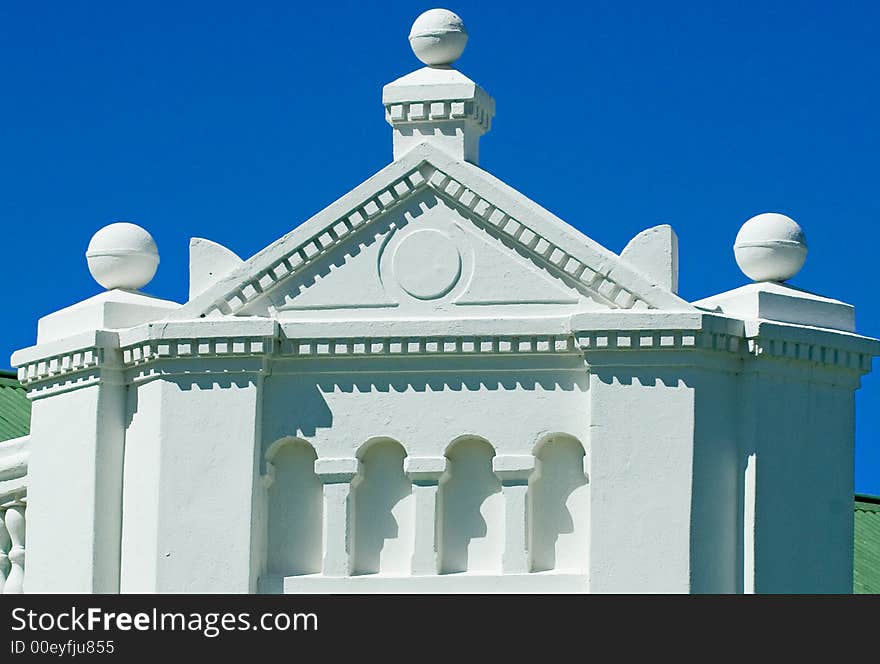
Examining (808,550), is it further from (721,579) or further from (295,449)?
(295,449)

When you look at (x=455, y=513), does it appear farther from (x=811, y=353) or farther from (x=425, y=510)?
(x=811, y=353)

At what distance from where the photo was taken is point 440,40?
21.7 metres

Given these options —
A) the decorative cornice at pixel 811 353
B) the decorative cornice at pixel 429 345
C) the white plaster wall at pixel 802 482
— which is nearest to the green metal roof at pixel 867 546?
the white plaster wall at pixel 802 482

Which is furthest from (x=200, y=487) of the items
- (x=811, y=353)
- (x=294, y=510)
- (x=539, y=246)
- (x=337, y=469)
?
(x=811, y=353)

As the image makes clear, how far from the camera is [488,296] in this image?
2092cm

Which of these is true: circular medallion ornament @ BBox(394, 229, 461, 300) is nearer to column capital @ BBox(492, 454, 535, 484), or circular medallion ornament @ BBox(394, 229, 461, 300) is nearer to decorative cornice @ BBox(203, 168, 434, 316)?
decorative cornice @ BBox(203, 168, 434, 316)

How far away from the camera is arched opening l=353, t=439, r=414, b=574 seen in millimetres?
20859

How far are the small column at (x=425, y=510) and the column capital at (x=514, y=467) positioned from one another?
1.55 ft

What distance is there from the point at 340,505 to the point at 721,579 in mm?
3284

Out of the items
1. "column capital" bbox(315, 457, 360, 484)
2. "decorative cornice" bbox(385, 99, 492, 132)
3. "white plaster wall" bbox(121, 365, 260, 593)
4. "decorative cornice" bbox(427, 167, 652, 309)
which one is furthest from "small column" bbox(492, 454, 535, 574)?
"decorative cornice" bbox(385, 99, 492, 132)

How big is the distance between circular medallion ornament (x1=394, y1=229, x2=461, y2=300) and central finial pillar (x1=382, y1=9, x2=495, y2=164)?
0.82 metres

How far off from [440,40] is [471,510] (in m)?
4.21
